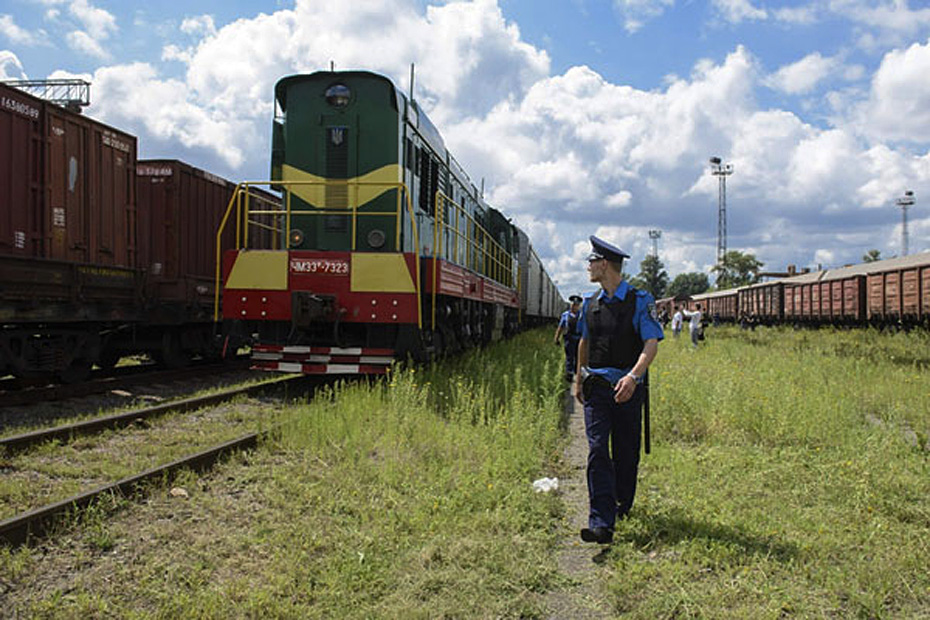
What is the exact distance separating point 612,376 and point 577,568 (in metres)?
1.09

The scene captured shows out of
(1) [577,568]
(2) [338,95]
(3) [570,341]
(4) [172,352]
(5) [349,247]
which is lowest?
(1) [577,568]

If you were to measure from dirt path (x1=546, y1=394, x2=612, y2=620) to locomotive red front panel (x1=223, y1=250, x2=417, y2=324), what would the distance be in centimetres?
363

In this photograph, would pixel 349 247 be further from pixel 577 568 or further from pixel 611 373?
pixel 577 568

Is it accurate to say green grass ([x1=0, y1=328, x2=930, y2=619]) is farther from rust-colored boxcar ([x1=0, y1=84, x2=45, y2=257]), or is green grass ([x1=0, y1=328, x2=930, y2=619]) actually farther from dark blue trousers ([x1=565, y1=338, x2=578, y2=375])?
rust-colored boxcar ([x1=0, y1=84, x2=45, y2=257])

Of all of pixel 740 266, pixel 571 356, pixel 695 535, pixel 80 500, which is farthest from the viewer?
pixel 740 266

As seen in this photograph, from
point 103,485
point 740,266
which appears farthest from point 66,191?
point 740,266

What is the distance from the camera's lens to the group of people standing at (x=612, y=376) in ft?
12.9

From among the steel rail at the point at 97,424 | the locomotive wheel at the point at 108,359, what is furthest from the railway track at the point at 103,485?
the locomotive wheel at the point at 108,359

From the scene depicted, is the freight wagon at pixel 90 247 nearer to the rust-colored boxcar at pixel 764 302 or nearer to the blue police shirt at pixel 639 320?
the blue police shirt at pixel 639 320

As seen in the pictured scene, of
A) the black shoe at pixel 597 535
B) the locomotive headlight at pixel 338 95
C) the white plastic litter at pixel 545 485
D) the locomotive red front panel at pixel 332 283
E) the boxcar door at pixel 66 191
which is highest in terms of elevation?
the locomotive headlight at pixel 338 95

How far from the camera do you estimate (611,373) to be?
402 cm

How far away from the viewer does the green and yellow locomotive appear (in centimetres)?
833

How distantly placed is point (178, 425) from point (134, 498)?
256 centimetres

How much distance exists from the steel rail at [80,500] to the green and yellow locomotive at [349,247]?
9.63ft
